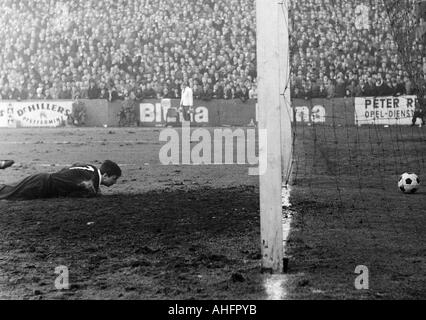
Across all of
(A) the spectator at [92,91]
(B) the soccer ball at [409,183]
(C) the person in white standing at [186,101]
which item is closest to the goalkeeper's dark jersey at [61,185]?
(B) the soccer ball at [409,183]

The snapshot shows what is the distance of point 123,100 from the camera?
29453 mm

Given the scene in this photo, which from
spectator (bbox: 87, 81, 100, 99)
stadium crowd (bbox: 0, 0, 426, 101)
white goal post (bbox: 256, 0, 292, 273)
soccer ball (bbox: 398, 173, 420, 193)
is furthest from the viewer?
spectator (bbox: 87, 81, 100, 99)

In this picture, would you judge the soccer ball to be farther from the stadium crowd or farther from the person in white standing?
the person in white standing

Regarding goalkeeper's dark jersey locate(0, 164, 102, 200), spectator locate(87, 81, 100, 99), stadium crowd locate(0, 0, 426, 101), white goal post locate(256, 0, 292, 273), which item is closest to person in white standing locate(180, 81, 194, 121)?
stadium crowd locate(0, 0, 426, 101)

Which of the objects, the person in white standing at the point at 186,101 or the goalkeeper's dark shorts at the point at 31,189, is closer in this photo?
the goalkeeper's dark shorts at the point at 31,189

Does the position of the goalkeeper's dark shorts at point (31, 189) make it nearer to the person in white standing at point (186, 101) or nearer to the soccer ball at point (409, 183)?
the soccer ball at point (409, 183)

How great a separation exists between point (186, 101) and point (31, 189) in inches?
718

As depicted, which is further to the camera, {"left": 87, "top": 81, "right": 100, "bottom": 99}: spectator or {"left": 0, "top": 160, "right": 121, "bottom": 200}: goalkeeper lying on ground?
{"left": 87, "top": 81, "right": 100, "bottom": 99}: spectator

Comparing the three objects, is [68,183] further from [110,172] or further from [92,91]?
[92,91]

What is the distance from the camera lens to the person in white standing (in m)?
26.4

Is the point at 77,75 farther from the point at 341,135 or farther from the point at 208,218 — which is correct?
the point at 208,218

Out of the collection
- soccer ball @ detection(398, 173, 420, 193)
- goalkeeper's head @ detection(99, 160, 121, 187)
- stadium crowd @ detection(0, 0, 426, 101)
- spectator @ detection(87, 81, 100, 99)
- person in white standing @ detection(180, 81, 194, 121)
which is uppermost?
stadium crowd @ detection(0, 0, 426, 101)

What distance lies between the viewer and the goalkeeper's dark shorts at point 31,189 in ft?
29.0

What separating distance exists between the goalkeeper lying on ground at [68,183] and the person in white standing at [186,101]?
57.8 ft
